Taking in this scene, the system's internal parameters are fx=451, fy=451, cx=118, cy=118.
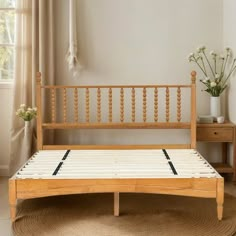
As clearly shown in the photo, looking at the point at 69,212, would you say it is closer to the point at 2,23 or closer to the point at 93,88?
the point at 93,88

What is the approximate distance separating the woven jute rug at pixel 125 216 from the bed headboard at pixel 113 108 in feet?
1.96

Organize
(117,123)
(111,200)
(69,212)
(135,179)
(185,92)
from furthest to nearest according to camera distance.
A: (185,92)
(117,123)
(111,200)
(69,212)
(135,179)

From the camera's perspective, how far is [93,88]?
4445mm

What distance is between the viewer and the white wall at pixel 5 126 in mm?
4512

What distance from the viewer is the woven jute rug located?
3016 millimetres

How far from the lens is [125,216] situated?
10.8 feet

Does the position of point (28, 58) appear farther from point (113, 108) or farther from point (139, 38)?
point (139, 38)

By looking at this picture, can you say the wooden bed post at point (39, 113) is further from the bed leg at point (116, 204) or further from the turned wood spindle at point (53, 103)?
the bed leg at point (116, 204)

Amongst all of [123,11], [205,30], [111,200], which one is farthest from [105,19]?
[111,200]

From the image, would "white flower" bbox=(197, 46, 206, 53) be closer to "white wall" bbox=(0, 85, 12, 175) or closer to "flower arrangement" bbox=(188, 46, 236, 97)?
"flower arrangement" bbox=(188, 46, 236, 97)

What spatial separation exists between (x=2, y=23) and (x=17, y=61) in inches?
18.9

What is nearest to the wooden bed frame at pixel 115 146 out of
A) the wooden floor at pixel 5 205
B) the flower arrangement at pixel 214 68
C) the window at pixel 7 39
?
the wooden floor at pixel 5 205

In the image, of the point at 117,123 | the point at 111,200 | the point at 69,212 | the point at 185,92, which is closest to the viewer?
the point at 69,212

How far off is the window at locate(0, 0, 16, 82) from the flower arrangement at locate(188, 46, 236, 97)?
5.84ft
